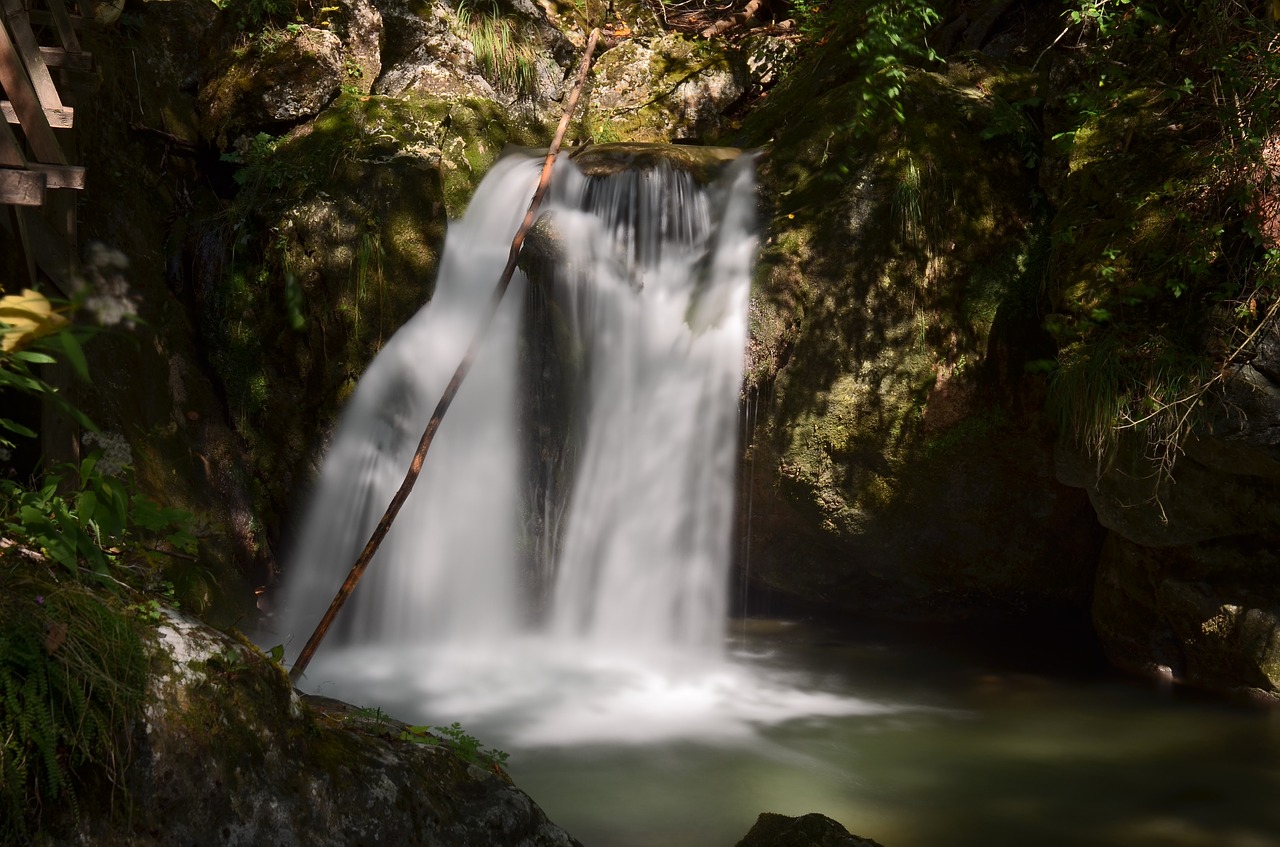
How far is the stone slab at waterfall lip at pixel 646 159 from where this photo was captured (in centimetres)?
678

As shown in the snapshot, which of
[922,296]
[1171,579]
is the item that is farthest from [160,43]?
[1171,579]

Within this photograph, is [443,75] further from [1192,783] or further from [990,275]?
[1192,783]

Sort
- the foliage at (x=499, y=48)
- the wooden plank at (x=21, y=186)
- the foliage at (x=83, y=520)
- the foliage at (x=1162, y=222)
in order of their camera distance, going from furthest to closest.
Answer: the foliage at (x=499, y=48) < the foliage at (x=1162, y=222) < the wooden plank at (x=21, y=186) < the foliage at (x=83, y=520)

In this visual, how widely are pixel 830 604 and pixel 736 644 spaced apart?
0.80 metres

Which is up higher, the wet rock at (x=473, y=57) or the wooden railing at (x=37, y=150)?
the wet rock at (x=473, y=57)

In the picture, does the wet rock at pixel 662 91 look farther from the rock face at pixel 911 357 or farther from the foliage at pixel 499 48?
the rock face at pixel 911 357

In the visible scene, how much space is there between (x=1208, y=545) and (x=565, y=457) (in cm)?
370

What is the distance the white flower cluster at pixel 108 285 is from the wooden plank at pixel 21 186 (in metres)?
2.55

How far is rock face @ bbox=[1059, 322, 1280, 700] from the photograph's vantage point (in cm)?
526

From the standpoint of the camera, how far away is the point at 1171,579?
5.73m

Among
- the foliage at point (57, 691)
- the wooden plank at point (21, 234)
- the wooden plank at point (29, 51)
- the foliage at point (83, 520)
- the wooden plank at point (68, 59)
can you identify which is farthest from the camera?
the wooden plank at point (68, 59)

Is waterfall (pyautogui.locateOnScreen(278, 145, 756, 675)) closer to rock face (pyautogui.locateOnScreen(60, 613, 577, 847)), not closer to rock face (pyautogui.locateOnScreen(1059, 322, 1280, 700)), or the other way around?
rock face (pyautogui.locateOnScreen(1059, 322, 1280, 700))

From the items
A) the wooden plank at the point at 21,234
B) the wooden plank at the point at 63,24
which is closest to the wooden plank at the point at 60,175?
the wooden plank at the point at 21,234

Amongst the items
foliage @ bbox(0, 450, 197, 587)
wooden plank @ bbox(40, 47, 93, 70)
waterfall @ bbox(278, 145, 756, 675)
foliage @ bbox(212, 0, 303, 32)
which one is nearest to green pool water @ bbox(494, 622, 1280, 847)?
waterfall @ bbox(278, 145, 756, 675)
